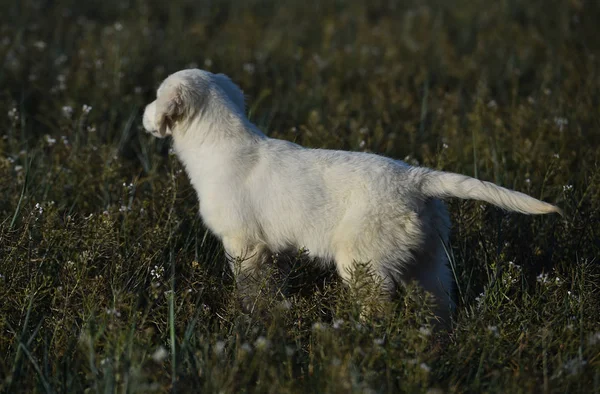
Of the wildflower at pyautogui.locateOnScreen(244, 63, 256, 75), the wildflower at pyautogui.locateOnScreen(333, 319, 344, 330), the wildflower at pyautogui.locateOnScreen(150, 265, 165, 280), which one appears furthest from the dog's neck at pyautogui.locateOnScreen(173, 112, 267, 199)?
the wildflower at pyautogui.locateOnScreen(244, 63, 256, 75)

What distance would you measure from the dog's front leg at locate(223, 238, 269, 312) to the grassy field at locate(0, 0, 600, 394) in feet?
0.28

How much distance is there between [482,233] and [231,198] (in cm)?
143

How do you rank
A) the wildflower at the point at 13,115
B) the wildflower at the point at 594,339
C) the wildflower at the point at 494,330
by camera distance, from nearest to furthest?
1. the wildflower at the point at 594,339
2. the wildflower at the point at 494,330
3. the wildflower at the point at 13,115

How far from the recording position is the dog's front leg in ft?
11.3

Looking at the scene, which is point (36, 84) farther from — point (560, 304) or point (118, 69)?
point (560, 304)

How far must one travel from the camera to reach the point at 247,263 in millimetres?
3570

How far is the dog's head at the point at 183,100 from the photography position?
3.68 m

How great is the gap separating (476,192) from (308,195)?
2.55 ft

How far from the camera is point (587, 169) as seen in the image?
16.0 feet

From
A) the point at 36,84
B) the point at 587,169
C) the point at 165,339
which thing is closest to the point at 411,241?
the point at 165,339

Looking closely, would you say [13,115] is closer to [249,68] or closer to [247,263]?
[249,68]

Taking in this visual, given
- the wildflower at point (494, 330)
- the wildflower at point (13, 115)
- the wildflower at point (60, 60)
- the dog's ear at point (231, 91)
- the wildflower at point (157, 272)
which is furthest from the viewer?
the wildflower at point (60, 60)

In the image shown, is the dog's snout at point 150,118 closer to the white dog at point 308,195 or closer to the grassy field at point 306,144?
the white dog at point 308,195

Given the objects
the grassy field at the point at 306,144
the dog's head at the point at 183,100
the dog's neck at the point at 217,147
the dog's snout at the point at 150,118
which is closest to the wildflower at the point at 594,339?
the grassy field at the point at 306,144
